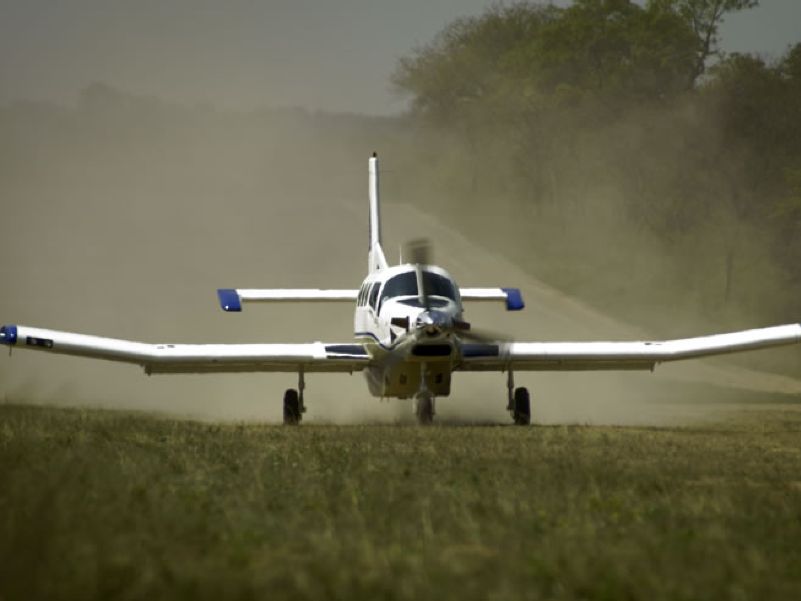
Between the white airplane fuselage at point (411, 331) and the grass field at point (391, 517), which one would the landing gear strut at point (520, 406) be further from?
the grass field at point (391, 517)

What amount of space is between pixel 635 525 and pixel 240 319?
1997 inches

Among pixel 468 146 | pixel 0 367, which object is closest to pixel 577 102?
pixel 468 146

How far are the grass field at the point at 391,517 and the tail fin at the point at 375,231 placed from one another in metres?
13.0

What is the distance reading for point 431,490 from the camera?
17.7 metres

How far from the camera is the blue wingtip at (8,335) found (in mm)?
30750

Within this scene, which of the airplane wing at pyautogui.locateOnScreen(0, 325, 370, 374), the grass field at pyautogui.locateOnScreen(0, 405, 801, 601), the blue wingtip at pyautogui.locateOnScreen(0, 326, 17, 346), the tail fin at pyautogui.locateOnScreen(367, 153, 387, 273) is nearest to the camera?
the grass field at pyautogui.locateOnScreen(0, 405, 801, 601)

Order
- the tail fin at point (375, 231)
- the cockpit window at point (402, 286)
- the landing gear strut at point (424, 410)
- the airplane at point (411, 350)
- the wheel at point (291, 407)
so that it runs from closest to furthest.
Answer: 1. the airplane at point (411, 350)
2. the cockpit window at point (402, 286)
3. the landing gear strut at point (424, 410)
4. the wheel at point (291, 407)
5. the tail fin at point (375, 231)

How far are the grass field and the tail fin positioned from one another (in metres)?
13.0

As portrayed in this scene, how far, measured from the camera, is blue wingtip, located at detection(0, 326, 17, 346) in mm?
30750

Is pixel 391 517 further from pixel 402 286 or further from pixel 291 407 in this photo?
pixel 291 407

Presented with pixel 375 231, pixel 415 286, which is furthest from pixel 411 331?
pixel 375 231

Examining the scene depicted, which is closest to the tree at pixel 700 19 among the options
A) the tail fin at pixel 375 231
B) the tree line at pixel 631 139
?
the tree line at pixel 631 139

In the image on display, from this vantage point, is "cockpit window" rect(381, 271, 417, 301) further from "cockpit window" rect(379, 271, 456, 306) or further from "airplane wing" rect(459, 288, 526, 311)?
"airplane wing" rect(459, 288, 526, 311)

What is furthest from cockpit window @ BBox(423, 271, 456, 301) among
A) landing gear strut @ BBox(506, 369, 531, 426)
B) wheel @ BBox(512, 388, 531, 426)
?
wheel @ BBox(512, 388, 531, 426)
